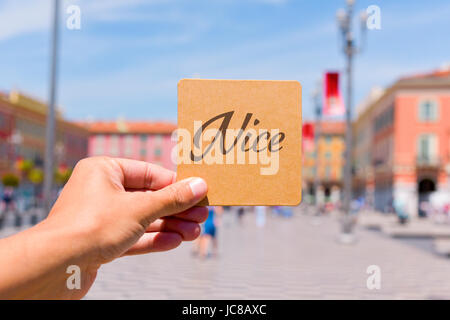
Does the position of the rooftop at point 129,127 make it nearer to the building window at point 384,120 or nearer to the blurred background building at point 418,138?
the building window at point 384,120

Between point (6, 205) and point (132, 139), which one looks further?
point (132, 139)

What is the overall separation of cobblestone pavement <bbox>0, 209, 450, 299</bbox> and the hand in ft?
22.7

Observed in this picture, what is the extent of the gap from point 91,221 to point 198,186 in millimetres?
289

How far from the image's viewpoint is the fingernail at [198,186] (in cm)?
148

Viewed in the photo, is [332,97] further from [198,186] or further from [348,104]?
[198,186]

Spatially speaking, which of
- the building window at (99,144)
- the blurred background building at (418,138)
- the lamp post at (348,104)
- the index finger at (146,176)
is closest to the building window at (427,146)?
the blurred background building at (418,138)

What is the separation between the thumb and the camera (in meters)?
1.49

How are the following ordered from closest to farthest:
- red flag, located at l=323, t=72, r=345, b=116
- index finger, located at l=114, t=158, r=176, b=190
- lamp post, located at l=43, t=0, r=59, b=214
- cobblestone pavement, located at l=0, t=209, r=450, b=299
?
1. index finger, located at l=114, t=158, r=176, b=190
2. cobblestone pavement, located at l=0, t=209, r=450, b=299
3. lamp post, located at l=43, t=0, r=59, b=214
4. red flag, located at l=323, t=72, r=345, b=116

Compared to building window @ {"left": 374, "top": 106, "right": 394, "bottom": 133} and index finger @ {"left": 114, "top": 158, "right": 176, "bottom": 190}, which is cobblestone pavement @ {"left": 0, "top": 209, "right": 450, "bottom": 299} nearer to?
index finger @ {"left": 114, "top": 158, "right": 176, "bottom": 190}

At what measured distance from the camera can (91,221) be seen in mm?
1483

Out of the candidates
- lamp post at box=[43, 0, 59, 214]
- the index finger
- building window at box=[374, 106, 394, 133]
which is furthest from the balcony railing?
the index finger

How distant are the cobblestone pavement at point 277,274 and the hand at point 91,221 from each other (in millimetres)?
6915

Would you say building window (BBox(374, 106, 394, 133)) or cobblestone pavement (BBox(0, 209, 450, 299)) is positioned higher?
building window (BBox(374, 106, 394, 133))

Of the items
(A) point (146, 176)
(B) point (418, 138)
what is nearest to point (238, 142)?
(A) point (146, 176)
